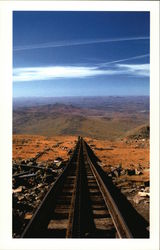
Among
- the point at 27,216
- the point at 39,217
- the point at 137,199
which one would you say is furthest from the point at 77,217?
the point at 137,199

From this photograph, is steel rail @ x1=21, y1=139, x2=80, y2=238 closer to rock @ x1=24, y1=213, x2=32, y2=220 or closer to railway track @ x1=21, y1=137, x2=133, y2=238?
railway track @ x1=21, y1=137, x2=133, y2=238

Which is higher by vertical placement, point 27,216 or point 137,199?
point 137,199

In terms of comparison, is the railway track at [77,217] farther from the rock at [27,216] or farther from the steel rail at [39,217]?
the rock at [27,216]

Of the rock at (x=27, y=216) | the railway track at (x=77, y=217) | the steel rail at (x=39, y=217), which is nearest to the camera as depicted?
the steel rail at (x=39, y=217)

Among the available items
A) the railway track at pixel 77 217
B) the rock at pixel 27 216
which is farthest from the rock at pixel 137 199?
the rock at pixel 27 216

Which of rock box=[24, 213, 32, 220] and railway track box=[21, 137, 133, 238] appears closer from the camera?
railway track box=[21, 137, 133, 238]

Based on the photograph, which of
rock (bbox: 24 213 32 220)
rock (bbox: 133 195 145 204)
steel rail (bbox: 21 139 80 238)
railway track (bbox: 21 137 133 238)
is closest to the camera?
steel rail (bbox: 21 139 80 238)

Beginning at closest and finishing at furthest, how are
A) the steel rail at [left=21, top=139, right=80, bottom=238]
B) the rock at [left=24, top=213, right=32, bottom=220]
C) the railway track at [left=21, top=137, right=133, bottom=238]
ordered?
the steel rail at [left=21, top=139, right=80, bottom=238]
the railway track at [left=21, top=137, right=133, bottom=238]
the rock at [left=24, top=213, right=32, bottom=220]

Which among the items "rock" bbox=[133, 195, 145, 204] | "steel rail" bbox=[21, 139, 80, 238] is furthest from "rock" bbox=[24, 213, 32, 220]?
"rock" bbox=[133, 195, 145, 204]

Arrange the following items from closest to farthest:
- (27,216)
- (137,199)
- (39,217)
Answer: (39,217), (27,216), (137,199)

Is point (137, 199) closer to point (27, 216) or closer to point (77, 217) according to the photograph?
point (77, 217)

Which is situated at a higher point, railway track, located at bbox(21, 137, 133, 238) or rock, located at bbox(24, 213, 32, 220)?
railway track, located at bbox(21, 137, 133, 238)
